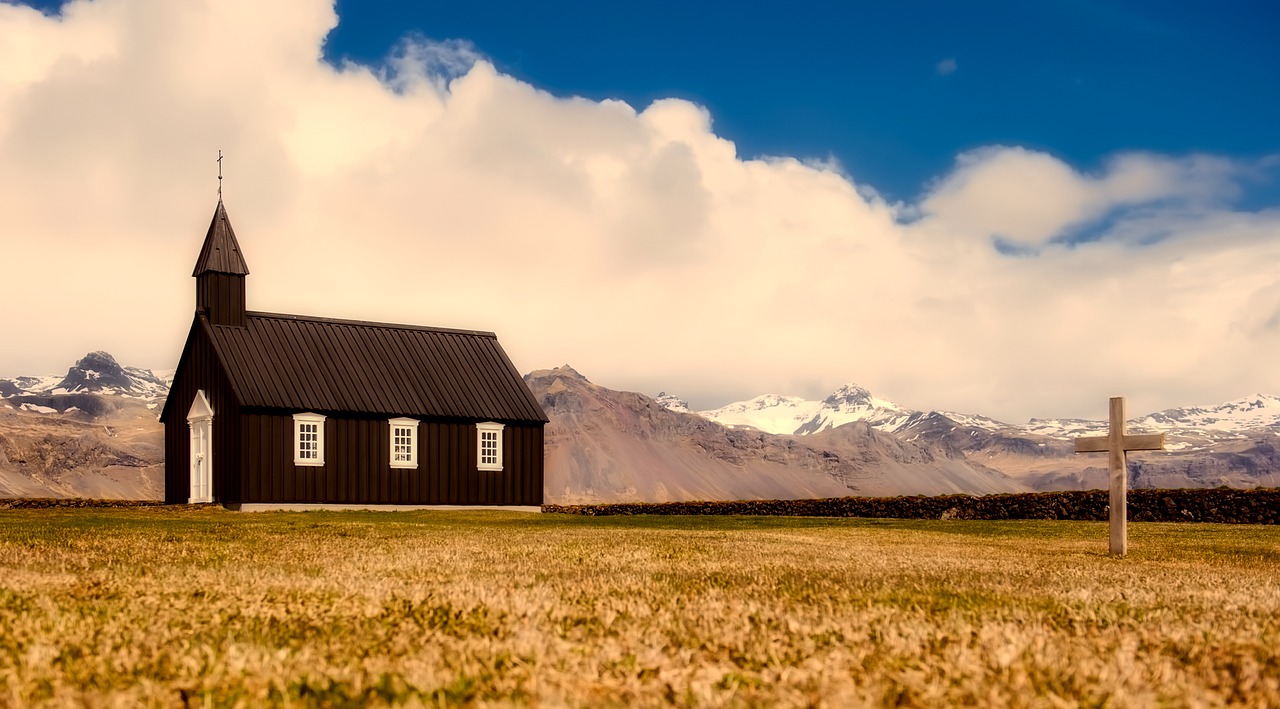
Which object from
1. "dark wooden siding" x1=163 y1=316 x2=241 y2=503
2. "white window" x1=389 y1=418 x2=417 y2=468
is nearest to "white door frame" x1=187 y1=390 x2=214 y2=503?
"dark wooden siding" x1=163 y1=316 x2=241 y2=503

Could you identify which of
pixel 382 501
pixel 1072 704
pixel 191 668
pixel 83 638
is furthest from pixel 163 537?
pixel 382 501

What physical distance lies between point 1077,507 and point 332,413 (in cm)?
2848

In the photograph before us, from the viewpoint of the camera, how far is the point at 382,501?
159 feet

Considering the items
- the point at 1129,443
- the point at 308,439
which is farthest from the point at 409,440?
the point at 1129,443

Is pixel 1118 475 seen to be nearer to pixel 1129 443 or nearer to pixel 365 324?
pixel 1129 443

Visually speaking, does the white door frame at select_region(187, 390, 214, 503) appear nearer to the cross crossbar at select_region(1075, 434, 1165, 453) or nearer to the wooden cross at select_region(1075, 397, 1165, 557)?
the cross crossbar at select_region(1075, 434, 1165, 453)

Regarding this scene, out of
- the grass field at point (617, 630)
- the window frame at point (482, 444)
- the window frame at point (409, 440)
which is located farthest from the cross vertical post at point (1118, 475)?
the window frame at point (482, 444)

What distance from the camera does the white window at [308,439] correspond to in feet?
155

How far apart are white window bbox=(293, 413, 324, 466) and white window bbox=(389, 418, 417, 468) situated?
9.71 feet

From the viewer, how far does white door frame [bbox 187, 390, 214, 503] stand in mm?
48500

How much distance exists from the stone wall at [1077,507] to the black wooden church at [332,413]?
627 centimetres

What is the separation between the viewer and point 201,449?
1948 inches

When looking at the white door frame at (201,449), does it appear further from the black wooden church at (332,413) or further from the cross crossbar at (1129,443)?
the cross crossbar at (1129,443)

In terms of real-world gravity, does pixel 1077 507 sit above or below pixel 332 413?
below
